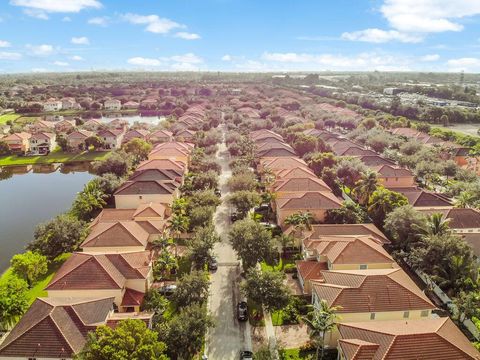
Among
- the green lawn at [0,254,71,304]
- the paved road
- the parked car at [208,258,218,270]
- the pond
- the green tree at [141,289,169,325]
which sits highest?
the green tree at [141,289,169,325]

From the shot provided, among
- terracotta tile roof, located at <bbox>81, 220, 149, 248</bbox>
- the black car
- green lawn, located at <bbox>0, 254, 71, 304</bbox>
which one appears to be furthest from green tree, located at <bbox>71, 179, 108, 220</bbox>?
the black car

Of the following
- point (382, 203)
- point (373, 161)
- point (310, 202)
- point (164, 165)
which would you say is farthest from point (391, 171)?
point (164, 165)

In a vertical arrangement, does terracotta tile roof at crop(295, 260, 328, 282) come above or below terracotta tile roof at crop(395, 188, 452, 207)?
below

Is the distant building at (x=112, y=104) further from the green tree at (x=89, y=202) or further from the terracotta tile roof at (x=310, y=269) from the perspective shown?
the terracotta tile roof at (x=310, y=269)

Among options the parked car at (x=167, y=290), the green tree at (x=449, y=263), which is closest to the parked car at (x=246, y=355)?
the parked car at (x=167, y=290)

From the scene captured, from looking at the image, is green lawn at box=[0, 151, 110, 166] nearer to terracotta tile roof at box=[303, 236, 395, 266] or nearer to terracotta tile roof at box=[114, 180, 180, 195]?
terracotta tile roof at box=[114, 180, 180, 195]

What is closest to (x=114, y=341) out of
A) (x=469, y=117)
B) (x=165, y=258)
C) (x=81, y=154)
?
→ (x=165, y=258)

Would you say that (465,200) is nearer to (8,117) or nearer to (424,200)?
(424,200)
